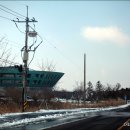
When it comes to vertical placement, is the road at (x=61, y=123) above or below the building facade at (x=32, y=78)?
below

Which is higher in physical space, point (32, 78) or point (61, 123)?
point (32, 78)

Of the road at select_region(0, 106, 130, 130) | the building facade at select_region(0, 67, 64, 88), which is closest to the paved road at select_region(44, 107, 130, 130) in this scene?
the road at select_region(0, 106, 130, 130)

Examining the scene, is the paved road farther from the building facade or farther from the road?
the building facade

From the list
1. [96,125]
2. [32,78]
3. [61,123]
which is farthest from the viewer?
[32,78]

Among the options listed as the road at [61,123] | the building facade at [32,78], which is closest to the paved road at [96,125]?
the road at [61,123]

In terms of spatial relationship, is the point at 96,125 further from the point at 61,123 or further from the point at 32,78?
the point at 32,78

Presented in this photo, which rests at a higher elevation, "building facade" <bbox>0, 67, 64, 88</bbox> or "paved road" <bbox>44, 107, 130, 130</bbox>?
"building facade" <bbox>0, 67, 64, 88</bbox>

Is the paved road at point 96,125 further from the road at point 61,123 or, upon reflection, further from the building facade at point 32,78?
the building facade at point 32,78

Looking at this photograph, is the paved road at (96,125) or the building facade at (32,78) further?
the building facade at (32,78)

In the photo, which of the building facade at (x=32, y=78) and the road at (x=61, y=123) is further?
the building facade at (x=32, y=78)

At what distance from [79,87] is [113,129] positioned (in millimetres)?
105991

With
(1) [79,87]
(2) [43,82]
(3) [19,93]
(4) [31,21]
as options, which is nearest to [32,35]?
(4) [31,21]

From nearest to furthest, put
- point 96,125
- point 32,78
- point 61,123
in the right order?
point 96,125 → point 61,123 → point 32,78

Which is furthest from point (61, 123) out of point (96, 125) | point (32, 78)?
point (32, 78)
